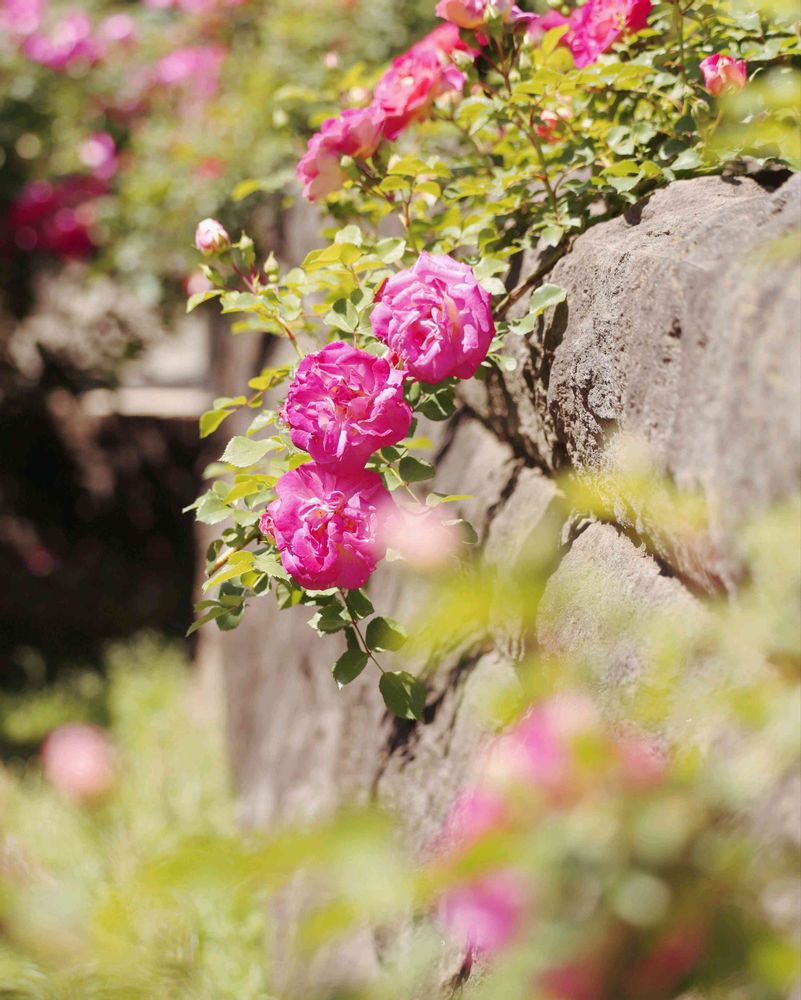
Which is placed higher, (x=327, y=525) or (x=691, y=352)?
(x=691, y=352)

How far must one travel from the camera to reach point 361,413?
0.95 meters

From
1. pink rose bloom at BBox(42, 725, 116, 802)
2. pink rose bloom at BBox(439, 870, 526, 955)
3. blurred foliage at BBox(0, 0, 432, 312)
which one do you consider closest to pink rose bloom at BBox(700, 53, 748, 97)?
pink rose bloom at BBox(439, 870, 526, 955)

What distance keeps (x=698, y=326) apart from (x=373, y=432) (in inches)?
13.2

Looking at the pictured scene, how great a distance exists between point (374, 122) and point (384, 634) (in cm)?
67

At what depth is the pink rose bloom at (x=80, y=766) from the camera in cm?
266

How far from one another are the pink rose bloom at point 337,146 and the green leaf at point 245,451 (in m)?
0.40

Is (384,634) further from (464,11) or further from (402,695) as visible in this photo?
(464,11)

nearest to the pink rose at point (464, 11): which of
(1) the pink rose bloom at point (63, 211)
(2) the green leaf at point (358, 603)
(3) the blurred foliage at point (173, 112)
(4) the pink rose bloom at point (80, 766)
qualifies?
(2) the green leaf at point (358, 603)

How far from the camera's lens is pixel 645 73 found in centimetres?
121

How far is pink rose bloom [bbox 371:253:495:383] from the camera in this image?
99 centimetres

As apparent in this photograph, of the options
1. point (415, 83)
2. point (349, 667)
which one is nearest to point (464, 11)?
point (415, 83)

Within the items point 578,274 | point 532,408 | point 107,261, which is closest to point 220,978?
point 532,408

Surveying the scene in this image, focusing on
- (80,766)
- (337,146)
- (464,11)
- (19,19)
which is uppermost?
(464,11)

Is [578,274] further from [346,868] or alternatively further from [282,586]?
[346,868]
